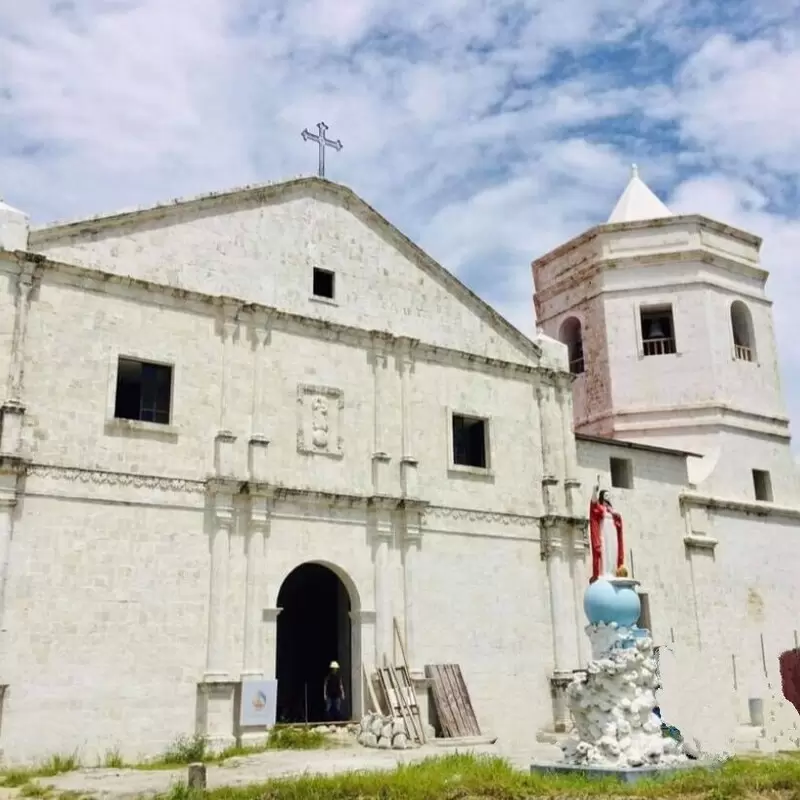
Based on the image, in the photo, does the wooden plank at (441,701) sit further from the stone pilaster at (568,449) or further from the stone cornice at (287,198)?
the stone cornice at (287,198)

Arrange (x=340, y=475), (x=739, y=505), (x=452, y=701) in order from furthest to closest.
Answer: (x=739, y=505)
(x=340, y=475)
(x=452, y=701)

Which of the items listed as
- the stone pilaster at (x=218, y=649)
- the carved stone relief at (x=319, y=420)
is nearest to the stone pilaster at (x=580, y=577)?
the carved stone relief at (x=319, y=420)

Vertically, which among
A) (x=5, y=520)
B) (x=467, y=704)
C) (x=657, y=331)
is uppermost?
(x=657, y=331)

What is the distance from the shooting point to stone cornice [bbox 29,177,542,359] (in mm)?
16062

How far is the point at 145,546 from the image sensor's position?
15242mm

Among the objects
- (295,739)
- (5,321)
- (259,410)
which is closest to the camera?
(5,321)

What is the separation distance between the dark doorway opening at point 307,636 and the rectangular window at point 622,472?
709 centimetres

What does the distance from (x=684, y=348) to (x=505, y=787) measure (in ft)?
54.8

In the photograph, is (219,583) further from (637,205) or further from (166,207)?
(637,205)

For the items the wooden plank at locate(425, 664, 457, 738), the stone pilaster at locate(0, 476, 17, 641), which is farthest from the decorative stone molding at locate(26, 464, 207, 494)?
the wooden plank at locate(425, 664, 457, 738)

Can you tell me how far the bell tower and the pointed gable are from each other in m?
0.59

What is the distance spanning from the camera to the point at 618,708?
1099 cm

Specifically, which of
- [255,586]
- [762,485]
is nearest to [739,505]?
[762,485]

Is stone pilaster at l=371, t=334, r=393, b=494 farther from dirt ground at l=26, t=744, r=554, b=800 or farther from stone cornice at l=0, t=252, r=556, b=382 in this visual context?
dirt ground at l=26, t=744, r=554, b=800
